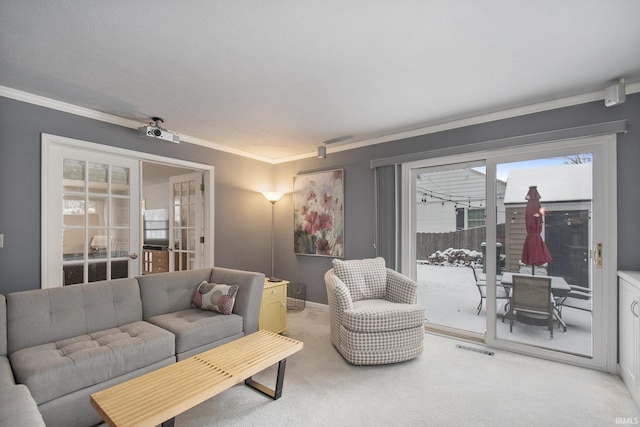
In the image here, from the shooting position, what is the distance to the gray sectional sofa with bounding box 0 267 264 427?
1.69 m

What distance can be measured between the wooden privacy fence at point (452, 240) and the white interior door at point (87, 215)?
340 cm

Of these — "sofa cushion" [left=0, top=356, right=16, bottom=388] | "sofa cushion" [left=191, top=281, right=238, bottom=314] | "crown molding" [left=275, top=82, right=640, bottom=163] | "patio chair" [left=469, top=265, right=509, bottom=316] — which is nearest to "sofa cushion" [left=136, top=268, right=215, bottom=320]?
"sofa cushion" [left=191, top=281, right=238, bottom=314]

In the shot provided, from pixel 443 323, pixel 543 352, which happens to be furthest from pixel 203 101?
pixel 543 352

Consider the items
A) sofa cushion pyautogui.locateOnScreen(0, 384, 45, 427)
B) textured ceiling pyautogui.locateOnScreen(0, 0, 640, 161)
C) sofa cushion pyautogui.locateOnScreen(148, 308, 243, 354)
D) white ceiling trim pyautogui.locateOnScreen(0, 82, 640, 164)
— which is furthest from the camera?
white ceiling trim pyautogui.locateOnScreen(0, 82, 640, 164)

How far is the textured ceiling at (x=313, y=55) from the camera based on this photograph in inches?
66.4

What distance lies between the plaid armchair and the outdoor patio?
809mm

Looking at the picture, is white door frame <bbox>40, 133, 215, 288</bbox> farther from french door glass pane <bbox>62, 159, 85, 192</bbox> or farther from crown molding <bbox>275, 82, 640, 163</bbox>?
crown molding <bbox>275, 82, 640, 163</bbox>

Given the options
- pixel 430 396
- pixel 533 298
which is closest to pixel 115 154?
pixel 430 396

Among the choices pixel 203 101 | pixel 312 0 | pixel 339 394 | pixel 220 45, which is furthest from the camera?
pixel 203 101

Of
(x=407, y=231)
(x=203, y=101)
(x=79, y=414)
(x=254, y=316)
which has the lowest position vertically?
(x=79, y=414)

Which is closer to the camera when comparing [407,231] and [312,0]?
[312,0]

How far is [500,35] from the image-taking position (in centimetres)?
191

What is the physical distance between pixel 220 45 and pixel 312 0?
73cm

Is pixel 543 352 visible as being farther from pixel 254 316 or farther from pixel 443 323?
pixel 254 316
